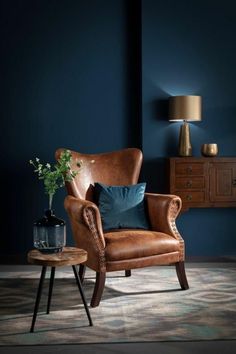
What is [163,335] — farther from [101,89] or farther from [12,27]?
[12,27]

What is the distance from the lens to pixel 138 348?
282cm

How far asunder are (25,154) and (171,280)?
6.08 feet

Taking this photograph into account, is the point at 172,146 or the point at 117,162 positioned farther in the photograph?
the point at 172,146

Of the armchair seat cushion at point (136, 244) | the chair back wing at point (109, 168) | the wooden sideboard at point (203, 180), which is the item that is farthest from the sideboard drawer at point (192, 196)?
the armchair seat cushion at point (136, 244)

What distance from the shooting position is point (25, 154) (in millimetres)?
5203

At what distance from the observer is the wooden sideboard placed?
4863 millimetres

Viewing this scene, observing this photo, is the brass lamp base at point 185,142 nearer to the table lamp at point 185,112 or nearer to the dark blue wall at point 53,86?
the table lamp at point 185,112

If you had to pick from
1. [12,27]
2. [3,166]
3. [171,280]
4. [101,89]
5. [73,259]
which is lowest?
[171,280]

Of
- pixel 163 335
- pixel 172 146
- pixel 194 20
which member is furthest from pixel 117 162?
pixel 163 335

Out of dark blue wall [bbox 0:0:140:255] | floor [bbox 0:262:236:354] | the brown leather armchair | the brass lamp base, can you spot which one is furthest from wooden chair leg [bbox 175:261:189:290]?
dark blue wall [bbox 0:0:140:255]

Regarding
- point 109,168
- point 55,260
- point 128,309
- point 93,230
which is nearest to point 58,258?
point 55,260

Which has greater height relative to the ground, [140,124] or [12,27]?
[12,27]

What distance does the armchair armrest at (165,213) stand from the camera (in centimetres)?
404

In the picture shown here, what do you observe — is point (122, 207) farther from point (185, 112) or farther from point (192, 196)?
point (185, 112)
